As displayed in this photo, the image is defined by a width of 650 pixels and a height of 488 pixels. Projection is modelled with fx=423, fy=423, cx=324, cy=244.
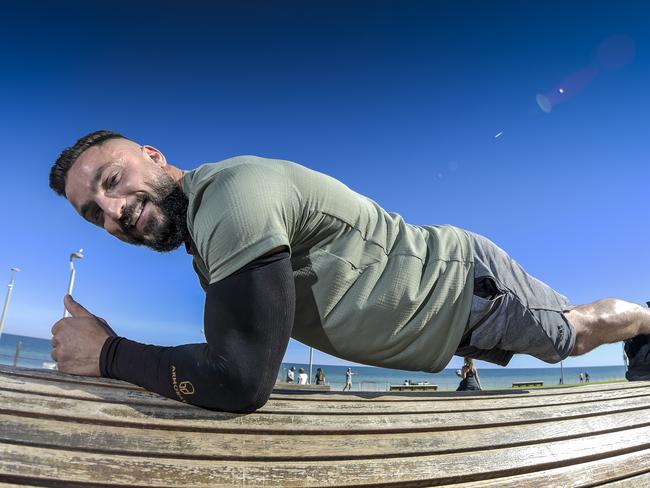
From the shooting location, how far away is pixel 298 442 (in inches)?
58.4

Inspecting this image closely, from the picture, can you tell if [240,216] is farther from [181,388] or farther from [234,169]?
[181,388]

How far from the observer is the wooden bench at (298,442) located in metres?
1.23

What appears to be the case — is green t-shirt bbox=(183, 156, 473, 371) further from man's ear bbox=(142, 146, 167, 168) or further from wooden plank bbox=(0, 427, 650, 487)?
wooden plank bbox=(0, 427, 650, 487)

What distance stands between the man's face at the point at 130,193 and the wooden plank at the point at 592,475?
6.07 feet

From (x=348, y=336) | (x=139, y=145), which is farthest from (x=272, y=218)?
(x=139, y=145)

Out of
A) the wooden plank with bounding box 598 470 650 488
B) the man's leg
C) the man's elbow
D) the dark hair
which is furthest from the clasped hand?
the man's leg

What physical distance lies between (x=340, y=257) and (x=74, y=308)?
1.32m

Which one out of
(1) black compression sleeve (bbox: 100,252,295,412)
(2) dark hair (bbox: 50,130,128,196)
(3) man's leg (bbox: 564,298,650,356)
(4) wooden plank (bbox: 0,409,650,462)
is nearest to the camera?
(4) wooden plank (bbox: 0,409,650,462)

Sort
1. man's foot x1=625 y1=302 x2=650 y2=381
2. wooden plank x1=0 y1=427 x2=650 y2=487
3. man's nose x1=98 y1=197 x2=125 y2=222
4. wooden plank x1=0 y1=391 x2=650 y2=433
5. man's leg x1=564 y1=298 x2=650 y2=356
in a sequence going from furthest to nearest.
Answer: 1. man's foot x1=625 y1=302 x2=650 y2=381
2. man's leg x1=564 y1=298 x2=650 y2=356
3. man's nose x1=98 y1=197 x2=125 y2=222
4. wooden plank x1=0 y1=391 x2=650 y2=433
5. wooden plank x1=0 y1=427 x2=650 y2=487

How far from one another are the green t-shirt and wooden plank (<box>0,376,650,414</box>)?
0.34 m

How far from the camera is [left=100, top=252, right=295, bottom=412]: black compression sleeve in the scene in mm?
1527

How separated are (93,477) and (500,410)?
5.83 ft

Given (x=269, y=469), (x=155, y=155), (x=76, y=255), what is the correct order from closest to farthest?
(x=269, y=469) < (x=155, y=155) < (x=76, y=255)

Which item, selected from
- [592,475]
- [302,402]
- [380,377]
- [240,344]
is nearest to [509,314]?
[592,475]
